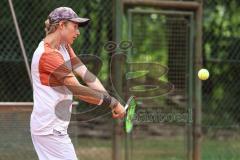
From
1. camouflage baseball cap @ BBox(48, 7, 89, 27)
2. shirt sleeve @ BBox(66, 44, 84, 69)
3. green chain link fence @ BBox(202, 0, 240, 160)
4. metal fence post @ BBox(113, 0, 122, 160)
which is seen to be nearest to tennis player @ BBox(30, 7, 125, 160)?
camouflage baseball cap @ BBox(48, 7, 89, 27)

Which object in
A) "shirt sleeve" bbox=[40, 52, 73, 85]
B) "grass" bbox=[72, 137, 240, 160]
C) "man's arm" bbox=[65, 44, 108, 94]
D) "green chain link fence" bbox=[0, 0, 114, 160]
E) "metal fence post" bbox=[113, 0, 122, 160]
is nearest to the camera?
"shirt sleeve" bbox=[40, 52, 73, 85]

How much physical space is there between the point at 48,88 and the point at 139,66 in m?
3.29

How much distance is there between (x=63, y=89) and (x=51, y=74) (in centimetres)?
17

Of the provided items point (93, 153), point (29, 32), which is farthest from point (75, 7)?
point (93, 153)

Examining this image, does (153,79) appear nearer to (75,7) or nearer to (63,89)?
(75,7)

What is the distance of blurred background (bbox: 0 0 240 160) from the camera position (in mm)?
7898

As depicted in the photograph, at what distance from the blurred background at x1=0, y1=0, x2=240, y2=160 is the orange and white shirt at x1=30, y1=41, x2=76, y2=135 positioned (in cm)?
252

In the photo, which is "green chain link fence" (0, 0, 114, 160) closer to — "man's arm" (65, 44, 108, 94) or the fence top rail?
the fence top rail

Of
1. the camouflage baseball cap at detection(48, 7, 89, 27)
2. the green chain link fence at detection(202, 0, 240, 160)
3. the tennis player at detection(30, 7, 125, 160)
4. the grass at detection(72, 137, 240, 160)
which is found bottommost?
the grass at detection(72, 137, 240, 160)

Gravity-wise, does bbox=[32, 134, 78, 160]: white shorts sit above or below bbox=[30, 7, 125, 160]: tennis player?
below

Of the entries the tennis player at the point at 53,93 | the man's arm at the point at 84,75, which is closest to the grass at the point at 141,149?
the man's arm at the point at 84,75

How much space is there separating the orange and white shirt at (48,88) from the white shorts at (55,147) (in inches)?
1.9

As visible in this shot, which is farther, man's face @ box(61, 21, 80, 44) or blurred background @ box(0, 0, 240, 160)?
blurred background @ box(0, 0, 240, 160)

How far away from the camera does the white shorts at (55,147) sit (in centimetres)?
506
